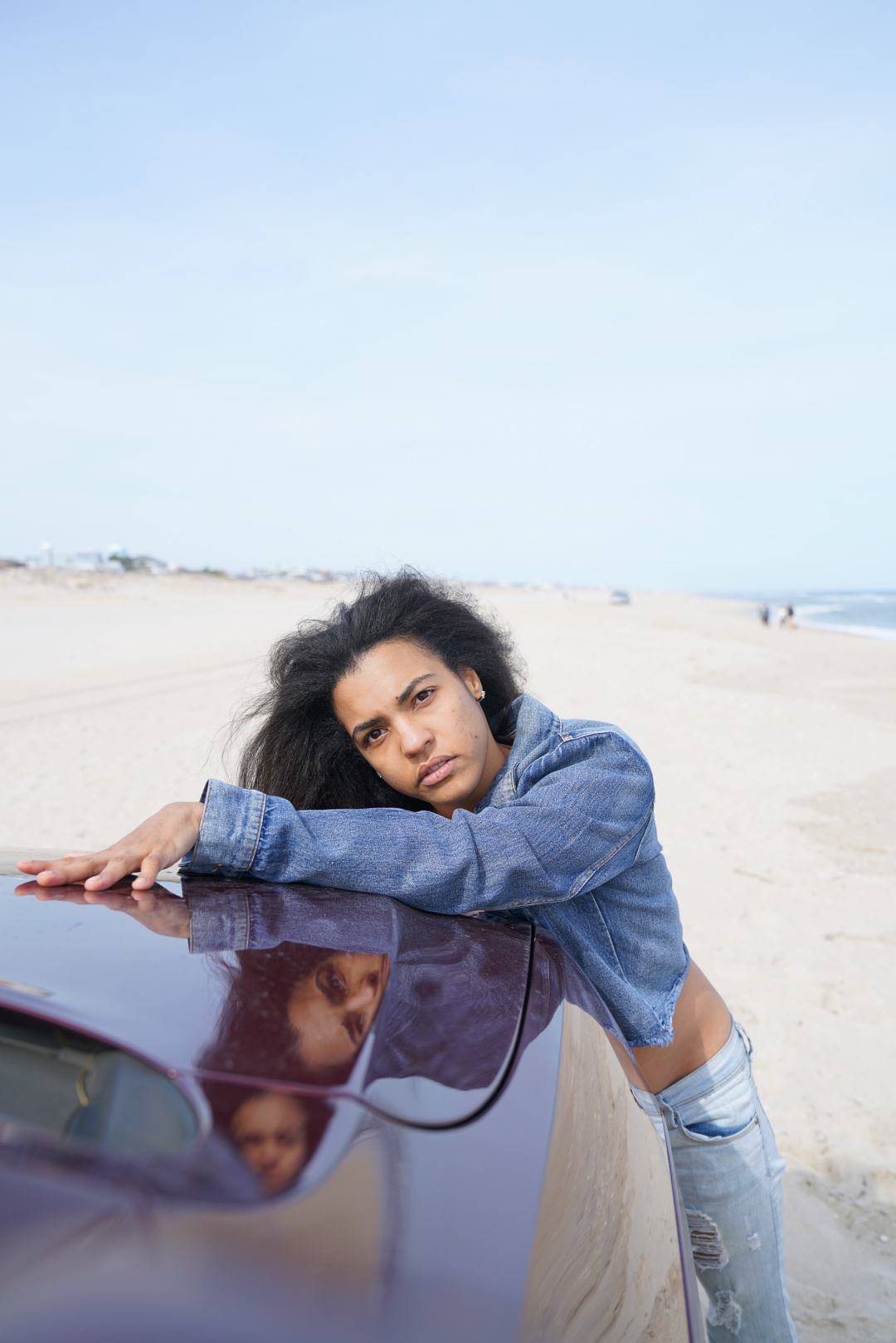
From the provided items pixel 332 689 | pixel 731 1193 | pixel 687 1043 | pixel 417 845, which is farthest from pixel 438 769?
pixel 731 1193

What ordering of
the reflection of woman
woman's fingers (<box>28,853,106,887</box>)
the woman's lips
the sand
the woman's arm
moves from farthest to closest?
1. the sand
2. the woman's lips
3. the woman's arm
4. woman's fingers (<box>28,853,106,887</box>)
5. the reflection of woman

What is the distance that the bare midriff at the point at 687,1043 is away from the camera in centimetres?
186

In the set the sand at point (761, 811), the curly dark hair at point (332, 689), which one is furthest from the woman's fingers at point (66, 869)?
the sand at point (761, 811)

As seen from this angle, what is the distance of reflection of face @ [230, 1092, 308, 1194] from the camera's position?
824 millimetres

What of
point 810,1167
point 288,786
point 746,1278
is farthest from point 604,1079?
point 810,1167

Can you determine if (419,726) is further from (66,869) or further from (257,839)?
(66,869)

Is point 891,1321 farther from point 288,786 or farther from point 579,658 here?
point 579,658

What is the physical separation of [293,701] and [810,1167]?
2321mm

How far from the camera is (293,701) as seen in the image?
245cm

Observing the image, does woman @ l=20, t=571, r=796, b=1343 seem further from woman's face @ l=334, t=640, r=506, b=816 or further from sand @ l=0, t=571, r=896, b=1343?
sand @ l=0, t=571, r=896, b=1343

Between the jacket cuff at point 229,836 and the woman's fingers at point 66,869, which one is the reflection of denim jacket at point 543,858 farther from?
the woman's fingers at point 66,869

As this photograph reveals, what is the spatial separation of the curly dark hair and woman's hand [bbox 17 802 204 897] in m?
0.72

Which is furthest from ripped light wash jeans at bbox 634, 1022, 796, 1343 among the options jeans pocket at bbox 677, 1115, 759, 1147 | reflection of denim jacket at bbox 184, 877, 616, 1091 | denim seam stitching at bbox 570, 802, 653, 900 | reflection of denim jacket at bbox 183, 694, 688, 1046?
reflection of denim jacket at bbox 184, 877, 616, 1091

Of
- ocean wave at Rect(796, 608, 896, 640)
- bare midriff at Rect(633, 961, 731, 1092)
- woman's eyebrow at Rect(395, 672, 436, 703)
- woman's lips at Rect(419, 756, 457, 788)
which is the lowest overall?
ocean wave at Rect(796, 608, 896, 640)
